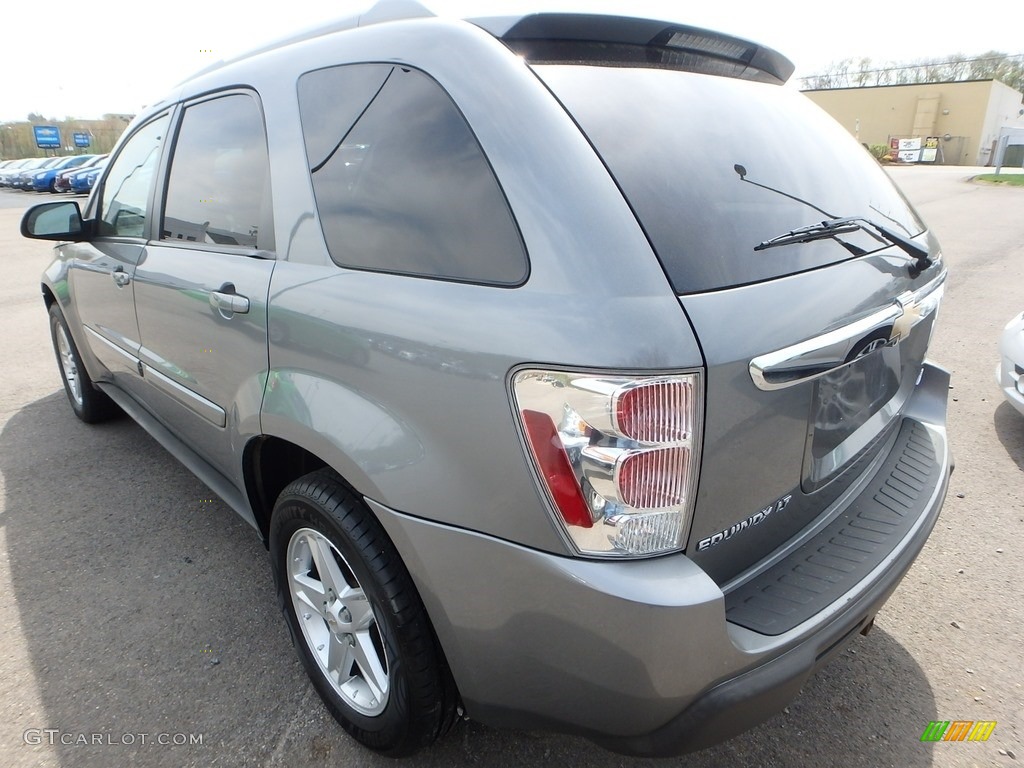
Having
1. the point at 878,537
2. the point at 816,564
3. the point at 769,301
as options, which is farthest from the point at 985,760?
the point at 769,301

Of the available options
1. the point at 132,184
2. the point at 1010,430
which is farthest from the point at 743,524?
the point at 1010,430

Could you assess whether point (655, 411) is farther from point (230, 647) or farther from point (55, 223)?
point (55, 223)

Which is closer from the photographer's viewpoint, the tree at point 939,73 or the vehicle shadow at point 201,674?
the vehicle shadow at point 201,674

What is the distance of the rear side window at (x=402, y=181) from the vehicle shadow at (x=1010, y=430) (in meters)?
3.48

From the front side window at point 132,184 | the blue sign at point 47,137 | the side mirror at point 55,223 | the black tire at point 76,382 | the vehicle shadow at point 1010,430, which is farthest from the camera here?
the blue sign at point 47,137

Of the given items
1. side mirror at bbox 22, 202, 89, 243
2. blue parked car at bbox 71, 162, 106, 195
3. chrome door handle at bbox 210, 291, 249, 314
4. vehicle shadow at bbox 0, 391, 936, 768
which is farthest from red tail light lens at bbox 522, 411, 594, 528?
blue parked car at bbox 71, 162, 106, 195

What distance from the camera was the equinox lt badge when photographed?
1.45 metres

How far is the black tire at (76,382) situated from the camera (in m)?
4.11

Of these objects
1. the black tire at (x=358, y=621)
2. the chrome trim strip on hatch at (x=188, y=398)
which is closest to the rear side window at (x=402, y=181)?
the black tire at (x=358, y=621)

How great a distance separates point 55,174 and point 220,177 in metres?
33.4

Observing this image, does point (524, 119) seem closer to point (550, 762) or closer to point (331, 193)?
point (331, 193)

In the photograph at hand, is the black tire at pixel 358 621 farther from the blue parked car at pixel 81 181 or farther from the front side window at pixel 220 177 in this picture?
the blue parked car at pixel 81 181

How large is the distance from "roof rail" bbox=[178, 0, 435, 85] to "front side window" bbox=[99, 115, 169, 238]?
75 cm

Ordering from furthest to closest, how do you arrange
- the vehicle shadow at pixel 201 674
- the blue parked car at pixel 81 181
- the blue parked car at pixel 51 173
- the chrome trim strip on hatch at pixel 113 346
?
the blue parked car at pixel 51 173 < the blue parked car at pixel 81 181 < the chrome trim strip on hatch at pixel 113 346 < the vehicle shadow at pixel 201 674
